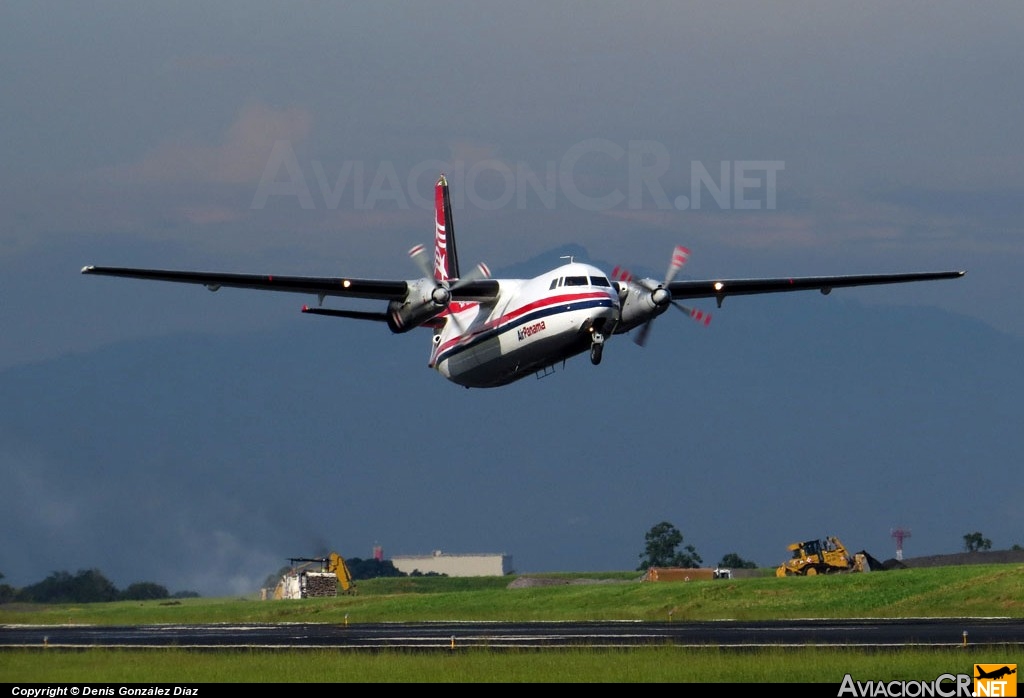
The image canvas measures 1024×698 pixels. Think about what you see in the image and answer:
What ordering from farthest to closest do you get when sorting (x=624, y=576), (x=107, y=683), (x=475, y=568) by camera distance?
1. (x=475, y=568)
2. (x=624, y=576)
3. (x=107, y=683)

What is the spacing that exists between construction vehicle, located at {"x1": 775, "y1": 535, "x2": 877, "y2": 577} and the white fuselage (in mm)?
28845

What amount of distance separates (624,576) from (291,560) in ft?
79.8

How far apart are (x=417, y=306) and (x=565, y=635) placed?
1472cm

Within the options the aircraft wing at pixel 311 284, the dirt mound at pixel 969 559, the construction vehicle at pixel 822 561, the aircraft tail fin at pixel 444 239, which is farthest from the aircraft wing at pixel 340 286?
the dirt mound at pixel 969 559

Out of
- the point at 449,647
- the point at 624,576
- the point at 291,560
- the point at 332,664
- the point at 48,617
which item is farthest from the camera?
the point at 624,576

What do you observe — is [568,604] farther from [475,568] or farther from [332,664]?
[475,568]

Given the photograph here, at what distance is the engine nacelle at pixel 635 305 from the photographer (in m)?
50.7

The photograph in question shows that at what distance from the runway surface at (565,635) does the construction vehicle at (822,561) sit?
26519 millimetres

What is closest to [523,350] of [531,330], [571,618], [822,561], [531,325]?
[531,330]

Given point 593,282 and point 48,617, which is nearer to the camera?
point 593,282

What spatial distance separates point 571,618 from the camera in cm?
5816

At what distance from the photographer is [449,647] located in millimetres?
38594

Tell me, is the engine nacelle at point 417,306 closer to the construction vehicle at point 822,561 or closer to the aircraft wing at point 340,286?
the aircraft wing at point 340,286

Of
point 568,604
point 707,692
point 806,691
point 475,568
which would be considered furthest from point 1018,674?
point 475,568
